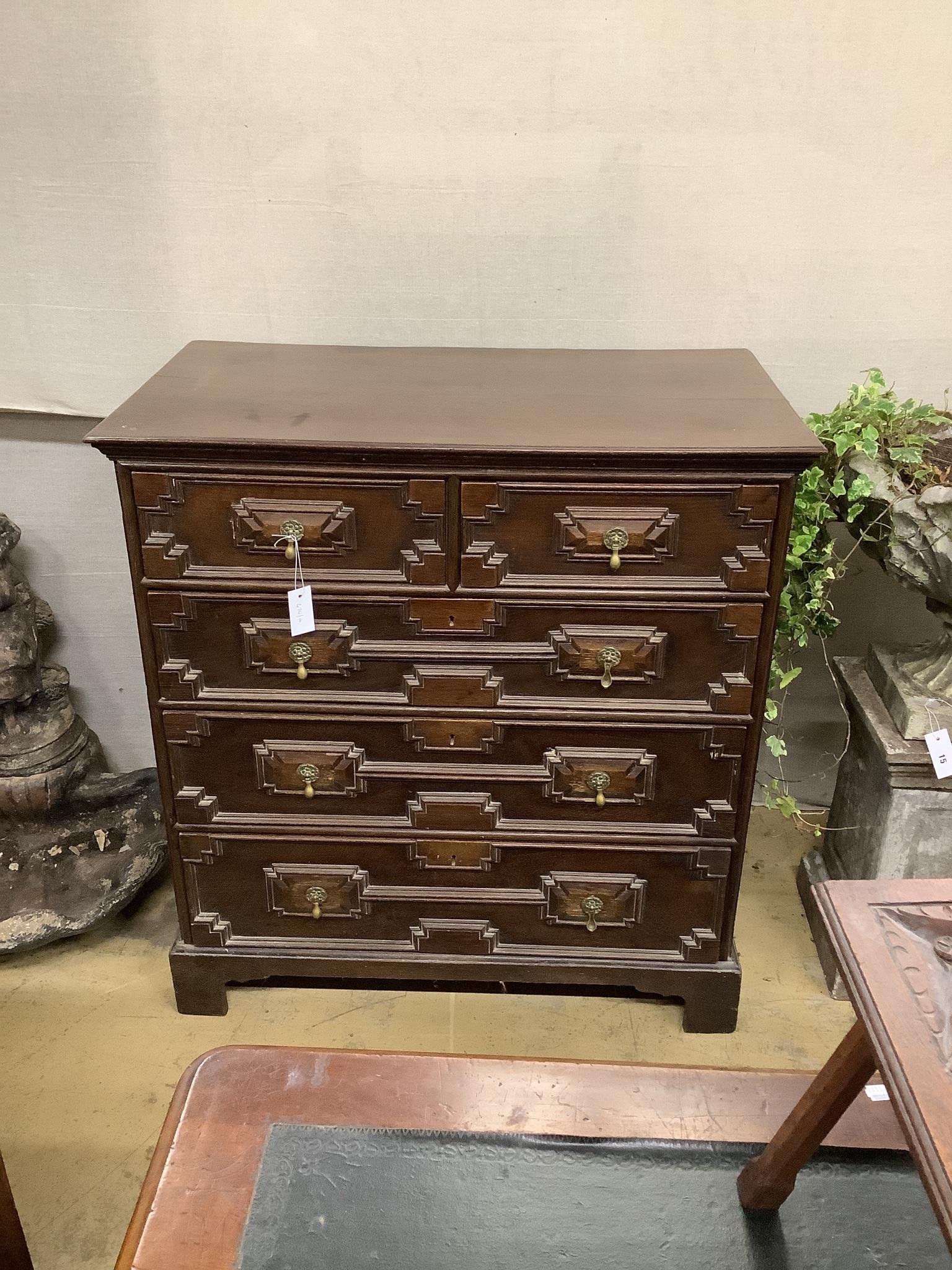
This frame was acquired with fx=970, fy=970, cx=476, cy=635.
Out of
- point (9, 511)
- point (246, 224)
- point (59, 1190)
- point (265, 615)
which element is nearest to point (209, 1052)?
point (59, 1190)

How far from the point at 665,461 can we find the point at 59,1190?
5.36 ft

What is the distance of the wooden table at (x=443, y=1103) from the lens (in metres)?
1.41

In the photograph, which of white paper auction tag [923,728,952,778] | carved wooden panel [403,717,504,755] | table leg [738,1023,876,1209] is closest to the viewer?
table leg [738,1023,876,1209]

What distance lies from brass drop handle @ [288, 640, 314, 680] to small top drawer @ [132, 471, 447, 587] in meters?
0.12

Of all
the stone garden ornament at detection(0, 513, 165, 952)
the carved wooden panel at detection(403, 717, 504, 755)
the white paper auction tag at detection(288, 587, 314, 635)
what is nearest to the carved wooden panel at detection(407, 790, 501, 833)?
the carved wooden panel at detection(403, 717, 504, 755)

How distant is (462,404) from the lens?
65.9 inches

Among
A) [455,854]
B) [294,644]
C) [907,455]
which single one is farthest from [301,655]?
[907,455]

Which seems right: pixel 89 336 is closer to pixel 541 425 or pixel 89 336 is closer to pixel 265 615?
pixel 265 615

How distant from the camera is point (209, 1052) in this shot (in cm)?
154

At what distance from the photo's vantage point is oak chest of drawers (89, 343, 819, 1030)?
155 centimetres

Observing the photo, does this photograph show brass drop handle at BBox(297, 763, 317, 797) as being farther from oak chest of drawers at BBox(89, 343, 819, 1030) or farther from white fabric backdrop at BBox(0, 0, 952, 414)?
white fabric backdrop at BBox(0, 0, 952, 414)

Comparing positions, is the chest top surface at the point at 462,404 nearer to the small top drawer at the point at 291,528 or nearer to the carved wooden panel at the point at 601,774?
the small top drawer at the point at 291,528

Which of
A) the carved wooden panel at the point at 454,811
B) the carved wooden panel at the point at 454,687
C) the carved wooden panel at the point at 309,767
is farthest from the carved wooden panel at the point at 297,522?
the carved wooden panel at the point at 454,811

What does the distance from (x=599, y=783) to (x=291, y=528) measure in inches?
28.4
